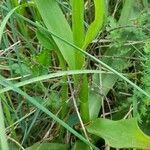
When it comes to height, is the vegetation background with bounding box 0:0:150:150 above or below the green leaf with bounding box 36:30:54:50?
below

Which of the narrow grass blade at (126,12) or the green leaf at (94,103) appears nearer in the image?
the green leaf at (94,103)

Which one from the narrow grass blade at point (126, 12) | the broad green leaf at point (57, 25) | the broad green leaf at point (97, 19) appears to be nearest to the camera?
the broad green leaf at point (97, 19)

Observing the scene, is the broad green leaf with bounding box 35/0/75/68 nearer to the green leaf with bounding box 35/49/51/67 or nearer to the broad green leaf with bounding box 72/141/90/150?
the green leaf with bounding box 35/49/51/67

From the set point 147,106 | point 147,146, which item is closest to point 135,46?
point 147,106

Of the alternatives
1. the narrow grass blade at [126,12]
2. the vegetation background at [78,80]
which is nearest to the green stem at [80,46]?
the vegetation background at [78,80]

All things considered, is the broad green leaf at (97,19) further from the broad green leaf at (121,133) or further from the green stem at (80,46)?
the broad green leaf at (121,133)

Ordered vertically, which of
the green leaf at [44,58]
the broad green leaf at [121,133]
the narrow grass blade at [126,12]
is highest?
the narrow grass blade at [126,12]

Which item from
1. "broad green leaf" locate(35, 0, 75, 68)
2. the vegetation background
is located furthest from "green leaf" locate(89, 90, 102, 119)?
"broad green leaf" locate(35, 0, 75, 68)

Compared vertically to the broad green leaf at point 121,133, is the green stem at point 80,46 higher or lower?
higher

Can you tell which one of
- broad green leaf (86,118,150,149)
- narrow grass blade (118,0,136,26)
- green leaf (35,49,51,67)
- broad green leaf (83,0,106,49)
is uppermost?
broad green leaf (83,0,106,49)
